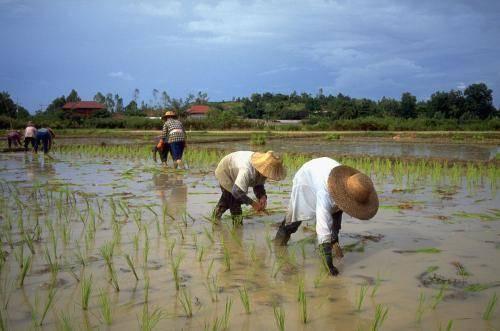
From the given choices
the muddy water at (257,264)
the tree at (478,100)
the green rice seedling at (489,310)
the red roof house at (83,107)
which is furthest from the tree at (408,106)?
the green rice seedling at (489,310)

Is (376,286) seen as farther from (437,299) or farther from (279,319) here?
(279,319)

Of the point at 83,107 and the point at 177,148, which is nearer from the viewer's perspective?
the point at 177,148

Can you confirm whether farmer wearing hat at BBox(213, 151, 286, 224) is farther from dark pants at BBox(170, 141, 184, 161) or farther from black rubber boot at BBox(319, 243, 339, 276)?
dark pants at BBox(170, 141, 184, 161)

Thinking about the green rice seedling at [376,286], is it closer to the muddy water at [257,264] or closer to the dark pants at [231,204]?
the muddy water at [257,264]

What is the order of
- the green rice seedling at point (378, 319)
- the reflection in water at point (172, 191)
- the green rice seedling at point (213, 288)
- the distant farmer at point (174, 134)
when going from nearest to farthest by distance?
the green rice seedling at point (378, 319)
the green rice seedling at point (213, 288)
the reflection in water at point (172, 191)
the distant farmer at point (174, 134)

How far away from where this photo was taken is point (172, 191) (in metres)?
5.91

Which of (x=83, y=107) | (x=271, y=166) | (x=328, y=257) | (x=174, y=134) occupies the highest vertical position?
(x=83, y=107)

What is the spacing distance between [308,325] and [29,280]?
1674mm

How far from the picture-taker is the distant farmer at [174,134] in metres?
7.66

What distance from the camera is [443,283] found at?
8.86 feet

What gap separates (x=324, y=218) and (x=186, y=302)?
3.11 feet

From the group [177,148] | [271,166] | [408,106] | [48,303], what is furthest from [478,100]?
[48,303]

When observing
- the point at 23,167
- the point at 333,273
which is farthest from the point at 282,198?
the point at 23,167

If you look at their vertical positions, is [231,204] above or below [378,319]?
above
